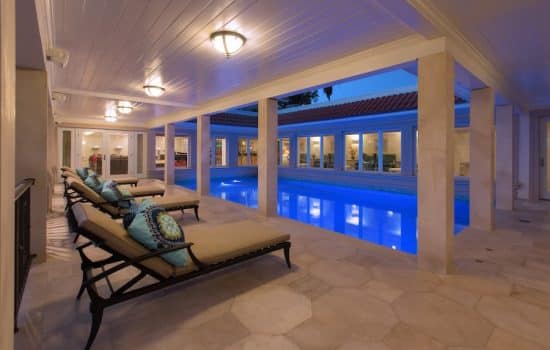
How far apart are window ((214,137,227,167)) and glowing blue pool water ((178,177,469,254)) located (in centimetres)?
592

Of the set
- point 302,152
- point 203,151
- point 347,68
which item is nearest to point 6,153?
point 347,68

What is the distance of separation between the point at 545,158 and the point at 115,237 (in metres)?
10.2

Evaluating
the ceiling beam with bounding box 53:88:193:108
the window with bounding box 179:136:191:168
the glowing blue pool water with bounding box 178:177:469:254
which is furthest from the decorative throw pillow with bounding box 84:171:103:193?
the window with bounding box 179:136:191:168

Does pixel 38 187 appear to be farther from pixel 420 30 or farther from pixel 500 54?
pixel 500 54

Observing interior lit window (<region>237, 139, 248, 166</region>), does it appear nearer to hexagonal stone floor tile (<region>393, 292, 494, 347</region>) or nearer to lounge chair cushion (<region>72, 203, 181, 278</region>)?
lounge chair cushion (<region>72, 203, 181, 278</region>)

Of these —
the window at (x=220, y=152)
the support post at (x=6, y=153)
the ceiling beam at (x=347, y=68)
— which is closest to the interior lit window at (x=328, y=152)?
the window at (x=220, y=152)

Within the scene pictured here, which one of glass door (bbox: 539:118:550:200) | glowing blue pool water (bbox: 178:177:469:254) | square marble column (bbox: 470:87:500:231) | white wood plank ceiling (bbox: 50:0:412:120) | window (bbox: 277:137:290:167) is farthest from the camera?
window (bbox: 277:137:290:167)

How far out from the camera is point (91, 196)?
4.31m

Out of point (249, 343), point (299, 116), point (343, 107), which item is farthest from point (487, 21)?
point (299, 116)

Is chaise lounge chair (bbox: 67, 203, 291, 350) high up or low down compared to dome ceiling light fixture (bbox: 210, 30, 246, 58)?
down

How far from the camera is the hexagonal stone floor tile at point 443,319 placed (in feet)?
6.55

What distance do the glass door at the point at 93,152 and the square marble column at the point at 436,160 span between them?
12993 millimetres

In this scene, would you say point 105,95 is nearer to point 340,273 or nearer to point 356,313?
point 340,273

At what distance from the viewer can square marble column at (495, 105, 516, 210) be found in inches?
242
